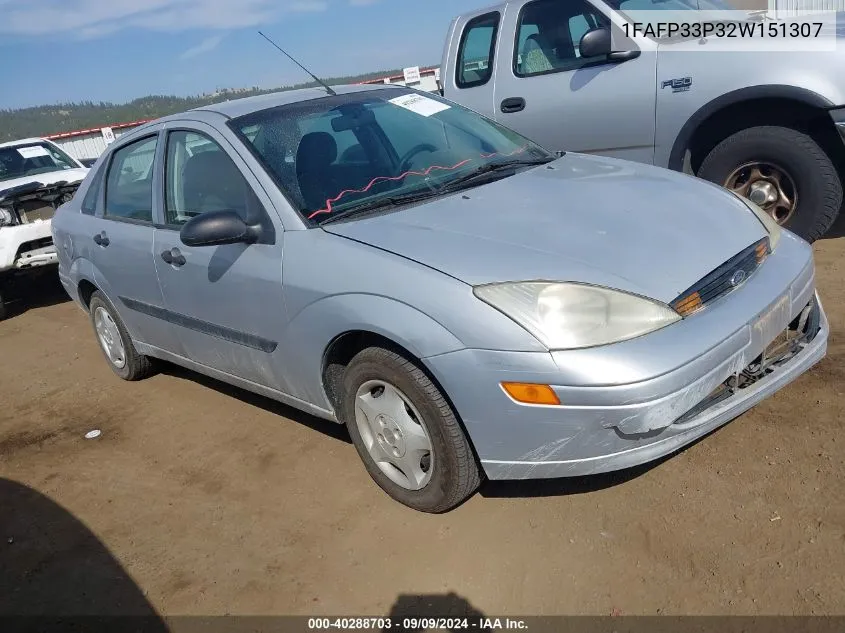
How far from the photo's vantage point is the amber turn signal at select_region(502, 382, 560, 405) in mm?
2436

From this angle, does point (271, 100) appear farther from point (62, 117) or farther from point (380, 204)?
point (62, 117)

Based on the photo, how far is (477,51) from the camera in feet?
20.7

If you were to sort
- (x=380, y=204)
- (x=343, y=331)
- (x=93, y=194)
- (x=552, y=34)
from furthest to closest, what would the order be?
(x=552, y=34), (x=93, y=194), (x=380, y=204), (x=343, y=331)

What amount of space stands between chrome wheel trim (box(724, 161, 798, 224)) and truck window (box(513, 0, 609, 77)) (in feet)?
4.52

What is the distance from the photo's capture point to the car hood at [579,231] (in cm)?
260

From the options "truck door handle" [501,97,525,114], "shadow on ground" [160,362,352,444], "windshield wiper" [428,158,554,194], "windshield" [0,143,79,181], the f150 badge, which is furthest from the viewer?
"windshield" [0,143,79,181]

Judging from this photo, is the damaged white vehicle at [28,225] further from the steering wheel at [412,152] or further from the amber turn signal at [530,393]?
the amber turn signal at [530,393]

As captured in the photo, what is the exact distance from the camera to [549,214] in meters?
2.97

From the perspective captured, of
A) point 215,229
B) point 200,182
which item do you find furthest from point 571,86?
point 215,229

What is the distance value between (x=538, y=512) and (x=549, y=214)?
3.85ft

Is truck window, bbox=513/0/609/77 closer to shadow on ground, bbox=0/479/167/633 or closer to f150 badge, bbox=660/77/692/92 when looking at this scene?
f150 badge, bbox=660/77/692/92

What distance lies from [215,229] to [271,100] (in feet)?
3.46

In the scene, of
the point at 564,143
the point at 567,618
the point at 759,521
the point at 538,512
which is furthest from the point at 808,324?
the point at 564,143

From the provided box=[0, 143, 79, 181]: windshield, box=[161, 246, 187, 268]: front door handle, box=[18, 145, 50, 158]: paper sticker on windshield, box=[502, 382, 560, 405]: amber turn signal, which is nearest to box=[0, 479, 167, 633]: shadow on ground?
box=[161, 246, 187, 268]: front door handle
